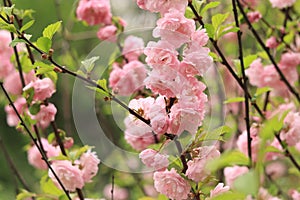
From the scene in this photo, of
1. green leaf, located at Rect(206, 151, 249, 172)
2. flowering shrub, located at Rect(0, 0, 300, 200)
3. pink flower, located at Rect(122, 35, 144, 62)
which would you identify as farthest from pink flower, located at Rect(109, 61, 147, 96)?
green leaf, located at Rect(206, 151, 249, 172)

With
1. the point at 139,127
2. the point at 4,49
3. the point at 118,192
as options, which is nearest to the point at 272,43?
the point at 139,127

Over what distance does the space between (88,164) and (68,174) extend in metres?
0.06

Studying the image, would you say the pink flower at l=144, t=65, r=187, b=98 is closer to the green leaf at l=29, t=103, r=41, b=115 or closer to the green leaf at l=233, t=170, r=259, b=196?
the green leaf at l=233, t=170, r=259, b=196

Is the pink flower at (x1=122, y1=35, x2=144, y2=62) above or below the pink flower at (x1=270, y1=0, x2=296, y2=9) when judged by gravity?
below

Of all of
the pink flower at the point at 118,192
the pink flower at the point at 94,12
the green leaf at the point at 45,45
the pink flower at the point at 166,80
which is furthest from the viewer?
the pink flower at the point at 118,192

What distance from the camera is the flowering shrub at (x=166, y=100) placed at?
2.74ft

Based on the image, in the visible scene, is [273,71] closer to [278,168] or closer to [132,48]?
[132,48]

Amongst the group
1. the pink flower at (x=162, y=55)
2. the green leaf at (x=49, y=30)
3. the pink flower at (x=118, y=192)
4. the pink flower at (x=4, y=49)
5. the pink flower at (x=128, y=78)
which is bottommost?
the pink flower at (x=118, y=192)

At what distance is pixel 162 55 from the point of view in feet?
2.69

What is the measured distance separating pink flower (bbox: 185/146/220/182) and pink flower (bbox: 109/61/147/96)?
18.2 inches

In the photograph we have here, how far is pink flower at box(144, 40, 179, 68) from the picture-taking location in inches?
32.4

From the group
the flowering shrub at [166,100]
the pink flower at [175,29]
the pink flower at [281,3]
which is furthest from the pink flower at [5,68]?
the pink flower at [175,29]

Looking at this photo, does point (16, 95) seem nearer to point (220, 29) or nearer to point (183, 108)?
point (220, 29)

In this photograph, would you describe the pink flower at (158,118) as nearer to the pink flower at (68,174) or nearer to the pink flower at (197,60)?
the pink flower at (197,60)
